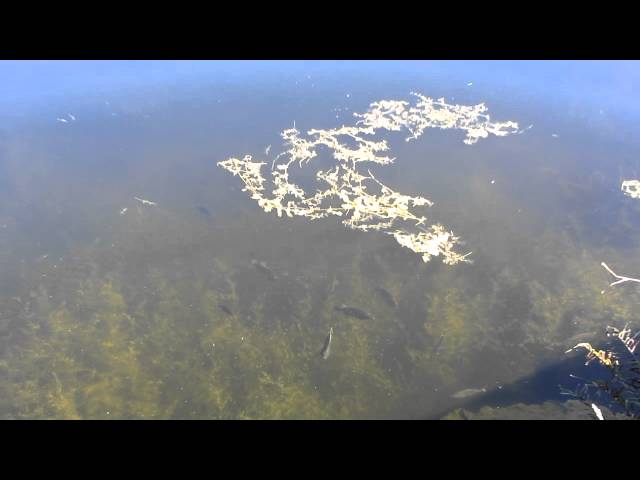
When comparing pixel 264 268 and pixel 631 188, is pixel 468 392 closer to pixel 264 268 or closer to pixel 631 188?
pixel 264 268

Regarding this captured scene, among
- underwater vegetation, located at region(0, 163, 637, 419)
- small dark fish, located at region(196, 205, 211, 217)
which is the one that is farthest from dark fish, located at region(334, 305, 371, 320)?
small dark fish, located at region(196, 205, 211, 217)

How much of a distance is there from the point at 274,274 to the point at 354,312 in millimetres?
2080

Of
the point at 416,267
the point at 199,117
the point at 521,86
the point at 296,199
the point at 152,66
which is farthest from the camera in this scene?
the point at 152,66

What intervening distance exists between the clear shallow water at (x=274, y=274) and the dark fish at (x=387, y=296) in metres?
0.07

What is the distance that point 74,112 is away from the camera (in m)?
15.5

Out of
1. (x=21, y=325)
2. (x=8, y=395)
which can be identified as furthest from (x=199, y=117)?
(x=8, y=395)

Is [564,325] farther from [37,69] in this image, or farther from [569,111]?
[37,69]

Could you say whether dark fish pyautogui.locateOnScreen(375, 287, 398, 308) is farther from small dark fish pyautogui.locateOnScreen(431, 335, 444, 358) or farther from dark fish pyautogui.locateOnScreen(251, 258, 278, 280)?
dark fish pyautogui.locateOnScreen(251, 258, 278, 280)

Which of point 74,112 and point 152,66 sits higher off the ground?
point 152,66

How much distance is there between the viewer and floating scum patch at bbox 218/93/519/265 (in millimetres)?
10531

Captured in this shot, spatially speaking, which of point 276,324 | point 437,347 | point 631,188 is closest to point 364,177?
point 276,324

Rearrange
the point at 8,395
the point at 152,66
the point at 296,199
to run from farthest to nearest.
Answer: the point at 152,66 < the point at 296,199 < the point at 8,395

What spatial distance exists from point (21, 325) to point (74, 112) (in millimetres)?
10161

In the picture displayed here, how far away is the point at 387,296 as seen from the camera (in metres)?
9.06
